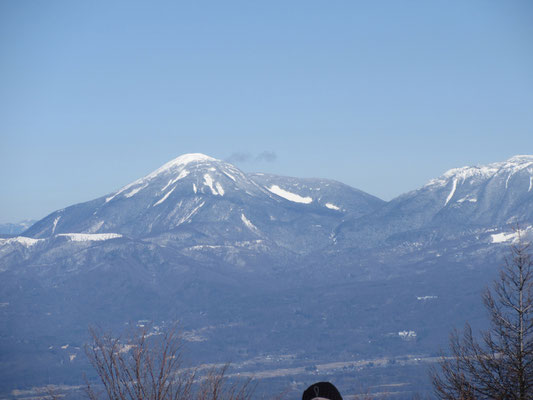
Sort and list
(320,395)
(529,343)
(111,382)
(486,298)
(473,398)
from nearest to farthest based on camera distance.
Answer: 1. (320,395)
2. (111,382)
3. (473,398)
4. (529,343)
5. (486,298)

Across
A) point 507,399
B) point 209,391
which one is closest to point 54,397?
point 209,391

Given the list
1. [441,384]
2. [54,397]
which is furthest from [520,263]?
[54,397]

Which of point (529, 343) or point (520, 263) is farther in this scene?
point (520, 263)

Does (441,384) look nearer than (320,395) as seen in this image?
No

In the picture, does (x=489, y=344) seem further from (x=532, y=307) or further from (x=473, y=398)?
(x=473, y=398)

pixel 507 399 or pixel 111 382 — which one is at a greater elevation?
pixel 111 382

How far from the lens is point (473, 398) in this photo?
23922 millimetres

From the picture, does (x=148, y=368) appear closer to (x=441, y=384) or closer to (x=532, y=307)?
(x=441, y=384)

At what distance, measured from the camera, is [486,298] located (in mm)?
30453

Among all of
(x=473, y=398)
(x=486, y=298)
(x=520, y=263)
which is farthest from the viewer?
(x=486, y=298)

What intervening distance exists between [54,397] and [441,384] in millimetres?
12131

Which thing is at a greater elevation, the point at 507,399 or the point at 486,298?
the point at 486,298

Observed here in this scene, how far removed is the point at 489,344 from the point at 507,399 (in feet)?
9.99

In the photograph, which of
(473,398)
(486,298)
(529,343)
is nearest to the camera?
(473,398)
